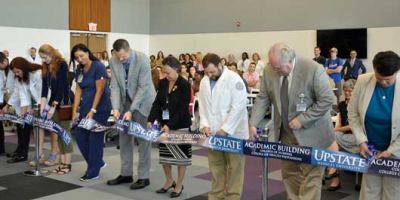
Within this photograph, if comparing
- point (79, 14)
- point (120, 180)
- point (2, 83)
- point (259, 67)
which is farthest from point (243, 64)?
point (120, 180)

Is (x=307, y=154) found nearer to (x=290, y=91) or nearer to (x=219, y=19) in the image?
(x=290, y=91)

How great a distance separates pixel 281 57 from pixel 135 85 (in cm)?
217

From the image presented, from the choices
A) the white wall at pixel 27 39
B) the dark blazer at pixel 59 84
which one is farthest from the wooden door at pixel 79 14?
the dark blazer at pixel 59 84

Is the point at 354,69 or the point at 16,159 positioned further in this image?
the point at 354,69

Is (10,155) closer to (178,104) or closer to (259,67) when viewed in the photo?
(178,104)

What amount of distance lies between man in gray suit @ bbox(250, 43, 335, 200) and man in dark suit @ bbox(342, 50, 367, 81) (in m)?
10.3

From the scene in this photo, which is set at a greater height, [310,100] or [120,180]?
[310,100]

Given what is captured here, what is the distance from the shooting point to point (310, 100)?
3.68 m

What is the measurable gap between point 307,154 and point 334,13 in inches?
477

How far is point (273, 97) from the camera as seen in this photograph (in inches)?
151

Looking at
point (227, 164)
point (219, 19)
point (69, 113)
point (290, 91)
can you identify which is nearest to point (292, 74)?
point (290, 91)

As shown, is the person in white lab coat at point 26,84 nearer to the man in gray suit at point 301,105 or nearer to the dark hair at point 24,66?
the dark hair at point 24,66

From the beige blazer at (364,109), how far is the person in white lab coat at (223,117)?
3.65 feet

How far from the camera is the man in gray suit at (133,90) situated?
5203 mm
